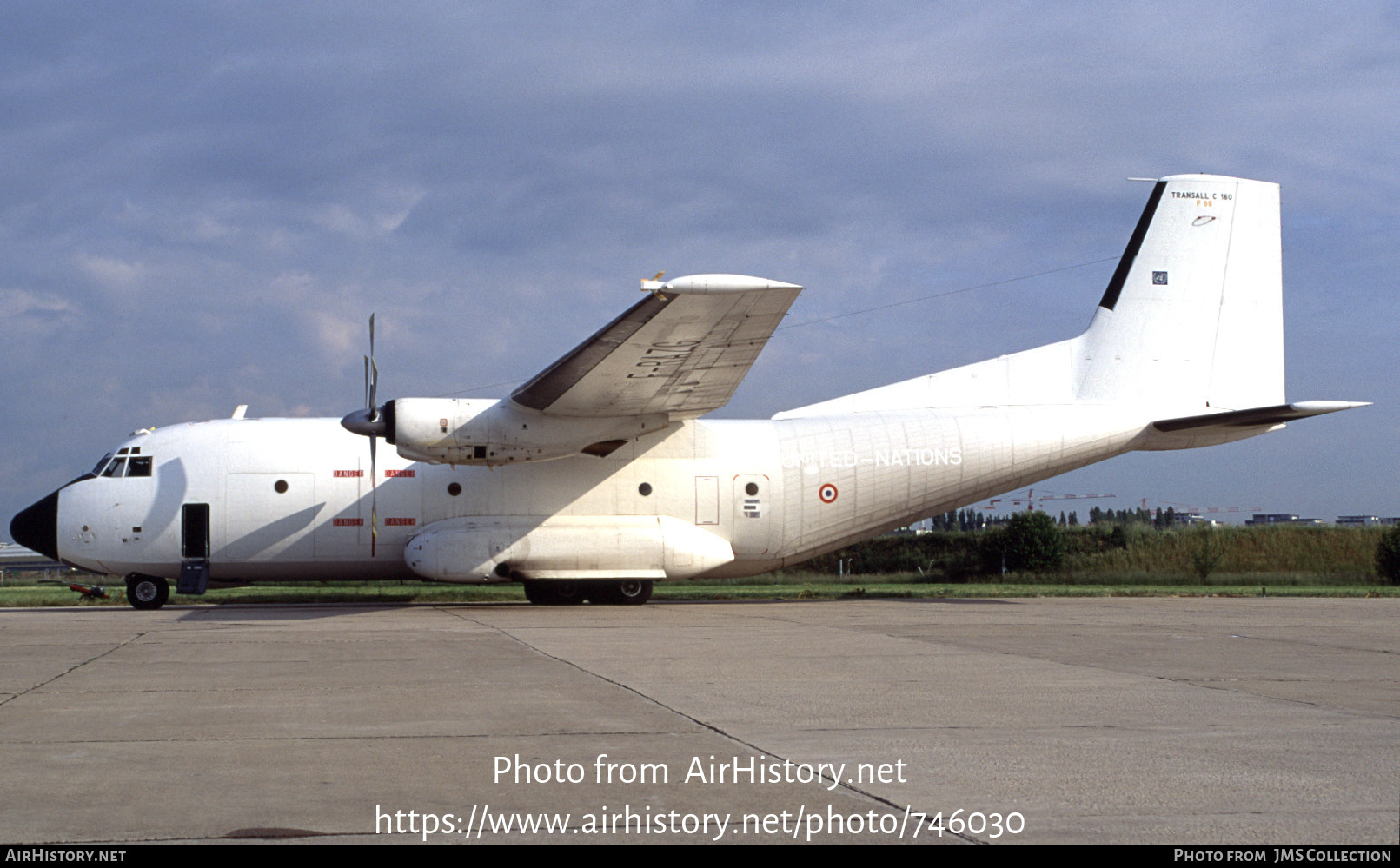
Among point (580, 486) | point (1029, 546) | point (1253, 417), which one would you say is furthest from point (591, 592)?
point (1029, 546)

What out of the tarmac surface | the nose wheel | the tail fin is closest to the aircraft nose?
the nose wheel

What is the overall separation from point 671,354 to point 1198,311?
11.0 meters

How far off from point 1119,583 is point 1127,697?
24.3 metres

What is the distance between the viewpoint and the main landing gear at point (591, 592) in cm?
1969

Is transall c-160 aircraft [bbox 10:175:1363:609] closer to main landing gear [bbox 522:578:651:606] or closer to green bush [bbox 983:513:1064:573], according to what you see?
main landing gear [bbox 522:578:651:606]

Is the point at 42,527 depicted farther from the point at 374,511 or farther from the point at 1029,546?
the point at 1029,546

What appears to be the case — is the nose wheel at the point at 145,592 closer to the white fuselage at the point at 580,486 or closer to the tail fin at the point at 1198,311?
the white fuselage at the point at 580,486

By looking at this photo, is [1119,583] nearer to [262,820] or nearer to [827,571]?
[827,571]

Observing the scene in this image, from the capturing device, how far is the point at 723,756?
17.9 feet

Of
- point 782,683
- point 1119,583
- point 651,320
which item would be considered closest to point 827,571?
point 1119,583

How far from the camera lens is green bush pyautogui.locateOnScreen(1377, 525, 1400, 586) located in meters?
29.9

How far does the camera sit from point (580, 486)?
1900cm

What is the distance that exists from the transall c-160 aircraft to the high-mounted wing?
99mm

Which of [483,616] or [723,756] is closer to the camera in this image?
[723,756]
